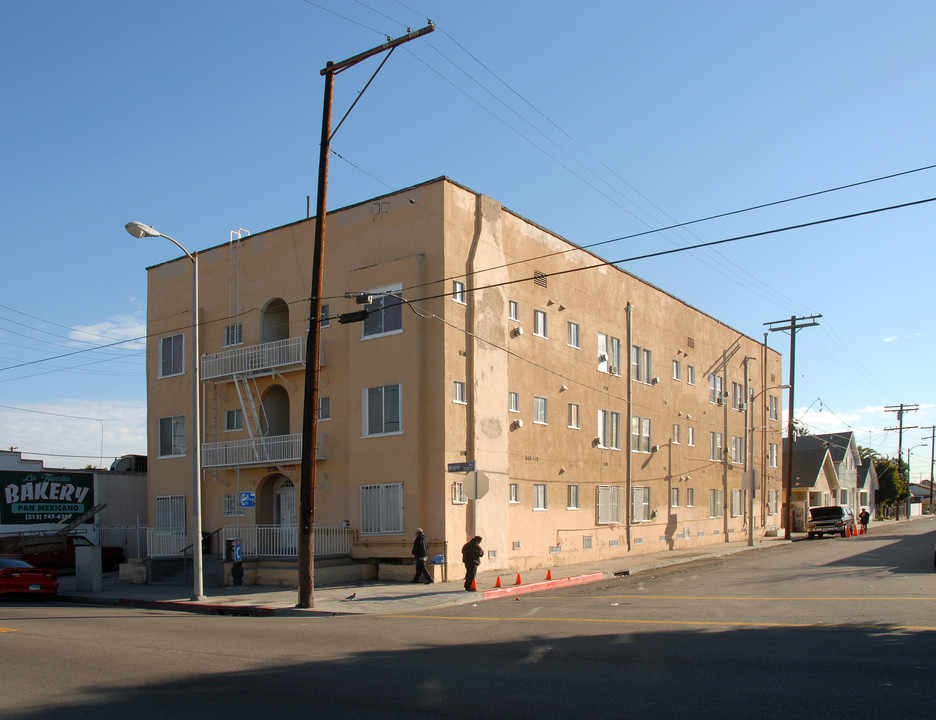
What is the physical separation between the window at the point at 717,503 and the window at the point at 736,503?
142 centimetres

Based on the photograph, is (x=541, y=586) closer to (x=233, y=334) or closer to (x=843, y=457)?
(x=233, y=334)

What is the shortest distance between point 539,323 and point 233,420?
10919 mm

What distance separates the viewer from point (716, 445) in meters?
43.2

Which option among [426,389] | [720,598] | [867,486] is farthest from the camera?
[867,486]

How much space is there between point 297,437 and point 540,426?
25.9 ft

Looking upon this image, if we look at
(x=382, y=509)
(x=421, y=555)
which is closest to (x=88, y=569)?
(x=382, y=509)

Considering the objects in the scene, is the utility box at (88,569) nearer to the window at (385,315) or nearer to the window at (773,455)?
the window at (385,315)

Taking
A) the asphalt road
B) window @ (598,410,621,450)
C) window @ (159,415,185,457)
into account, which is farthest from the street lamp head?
window @ (598,410,621,450)

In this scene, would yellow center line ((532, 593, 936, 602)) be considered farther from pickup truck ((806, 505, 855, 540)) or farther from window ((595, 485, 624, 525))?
pickup truck ((806, 505, 855, 540))

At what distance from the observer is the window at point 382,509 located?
24.0 m

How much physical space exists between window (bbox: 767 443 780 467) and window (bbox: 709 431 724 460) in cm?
872

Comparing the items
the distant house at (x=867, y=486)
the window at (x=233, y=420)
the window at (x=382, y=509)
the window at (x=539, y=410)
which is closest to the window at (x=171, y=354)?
the window at (x=233, y=420)

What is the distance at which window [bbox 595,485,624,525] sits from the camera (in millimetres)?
31594

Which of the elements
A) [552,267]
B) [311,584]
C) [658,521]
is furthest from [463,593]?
[658,521]
